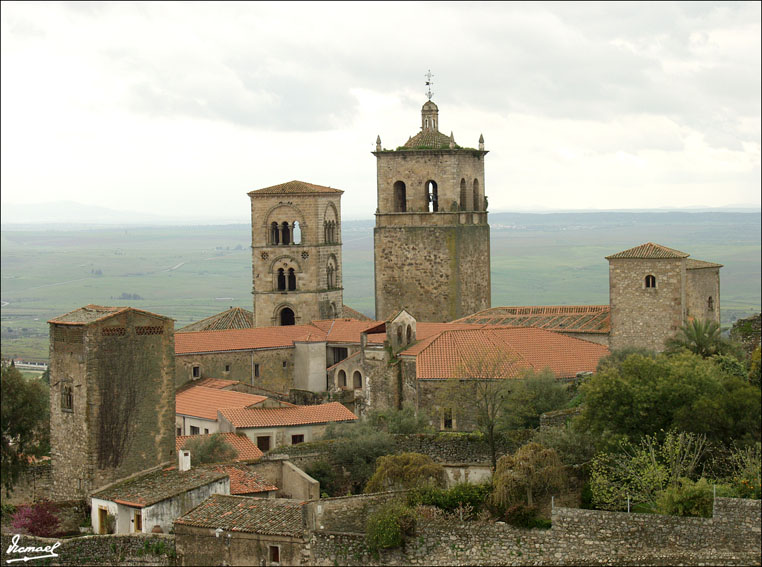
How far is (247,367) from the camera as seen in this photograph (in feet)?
184

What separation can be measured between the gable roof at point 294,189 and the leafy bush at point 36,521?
27662 millimetres

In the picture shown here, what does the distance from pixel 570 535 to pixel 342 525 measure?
17.9 ft

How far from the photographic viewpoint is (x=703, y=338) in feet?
140

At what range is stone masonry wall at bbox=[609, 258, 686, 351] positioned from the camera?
47.5 meters

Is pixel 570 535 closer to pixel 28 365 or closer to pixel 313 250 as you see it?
pixel 313 250

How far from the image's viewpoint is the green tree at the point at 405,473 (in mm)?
35906

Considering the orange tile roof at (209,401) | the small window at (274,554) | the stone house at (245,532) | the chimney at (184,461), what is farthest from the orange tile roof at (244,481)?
the orange tile roof at (209,401)

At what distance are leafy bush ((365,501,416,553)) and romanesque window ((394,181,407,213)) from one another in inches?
1221

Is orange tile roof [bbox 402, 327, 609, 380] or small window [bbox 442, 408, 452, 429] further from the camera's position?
orange tile roof [bbox 402, 327, 609, 380]

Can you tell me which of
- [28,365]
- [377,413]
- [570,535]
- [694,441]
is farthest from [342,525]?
[28,365]

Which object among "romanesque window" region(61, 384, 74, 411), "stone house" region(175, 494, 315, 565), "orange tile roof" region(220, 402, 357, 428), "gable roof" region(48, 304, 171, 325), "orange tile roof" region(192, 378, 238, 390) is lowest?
"stone house" region(175, 494, 315, 565)

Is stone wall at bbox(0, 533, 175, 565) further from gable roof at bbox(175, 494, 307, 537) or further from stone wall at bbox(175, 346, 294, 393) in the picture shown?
stone wall at bbox(175, 346, 294, 393)

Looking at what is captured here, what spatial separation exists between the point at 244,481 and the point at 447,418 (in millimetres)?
9849

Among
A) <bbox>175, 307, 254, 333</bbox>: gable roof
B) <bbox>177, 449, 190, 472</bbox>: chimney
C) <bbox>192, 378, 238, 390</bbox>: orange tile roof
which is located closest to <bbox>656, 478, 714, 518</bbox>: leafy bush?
<bbox>177, 449, 190, 472</bbox>: chimney
